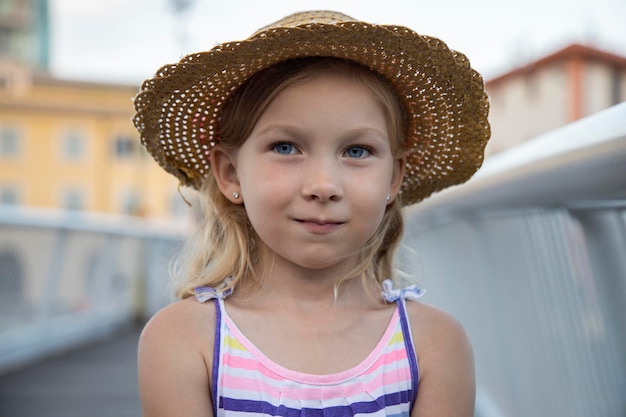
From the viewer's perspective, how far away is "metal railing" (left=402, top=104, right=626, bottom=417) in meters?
1.40

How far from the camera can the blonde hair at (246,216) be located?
177 centimetres

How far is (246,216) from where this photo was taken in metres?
1.98

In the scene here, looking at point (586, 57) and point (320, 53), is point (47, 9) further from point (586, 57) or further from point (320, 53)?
point (320, 53)

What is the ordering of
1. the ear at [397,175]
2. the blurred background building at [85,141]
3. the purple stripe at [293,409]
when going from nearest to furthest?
the purple stripe at [293,409], the ear at [397,175], the blurred background building at [85,141]

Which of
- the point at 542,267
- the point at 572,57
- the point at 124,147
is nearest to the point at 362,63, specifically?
the point at 542,267

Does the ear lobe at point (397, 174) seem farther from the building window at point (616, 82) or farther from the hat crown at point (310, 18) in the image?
the building window at point (616, 82)

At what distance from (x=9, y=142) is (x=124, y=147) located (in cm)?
551

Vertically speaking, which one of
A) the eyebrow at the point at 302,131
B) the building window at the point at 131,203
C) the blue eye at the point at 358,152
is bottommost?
the blue eye at the point at 358,152

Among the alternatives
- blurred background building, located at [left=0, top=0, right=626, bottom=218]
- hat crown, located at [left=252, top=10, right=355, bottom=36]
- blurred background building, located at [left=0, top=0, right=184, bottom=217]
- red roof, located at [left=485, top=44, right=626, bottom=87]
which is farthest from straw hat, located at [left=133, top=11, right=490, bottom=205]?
blurred background building, located at [left=0, top=0, right=184, bottom=217]

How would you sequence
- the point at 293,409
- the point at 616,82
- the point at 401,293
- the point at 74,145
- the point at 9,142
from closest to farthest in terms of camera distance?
1. the point at 293,409
2. the point at 401,293
3. the point at 616,82
4. the point at 9,142
5. the point at 74,145

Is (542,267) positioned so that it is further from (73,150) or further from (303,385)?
(73,150)

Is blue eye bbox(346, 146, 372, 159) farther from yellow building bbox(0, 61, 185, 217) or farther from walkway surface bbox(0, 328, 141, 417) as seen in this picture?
yellow building bbox(0, 61, 185, 217)

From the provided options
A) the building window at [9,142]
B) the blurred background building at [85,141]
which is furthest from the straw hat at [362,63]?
the building window at [9,142]

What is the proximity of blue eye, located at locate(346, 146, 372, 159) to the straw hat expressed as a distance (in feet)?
0.61
